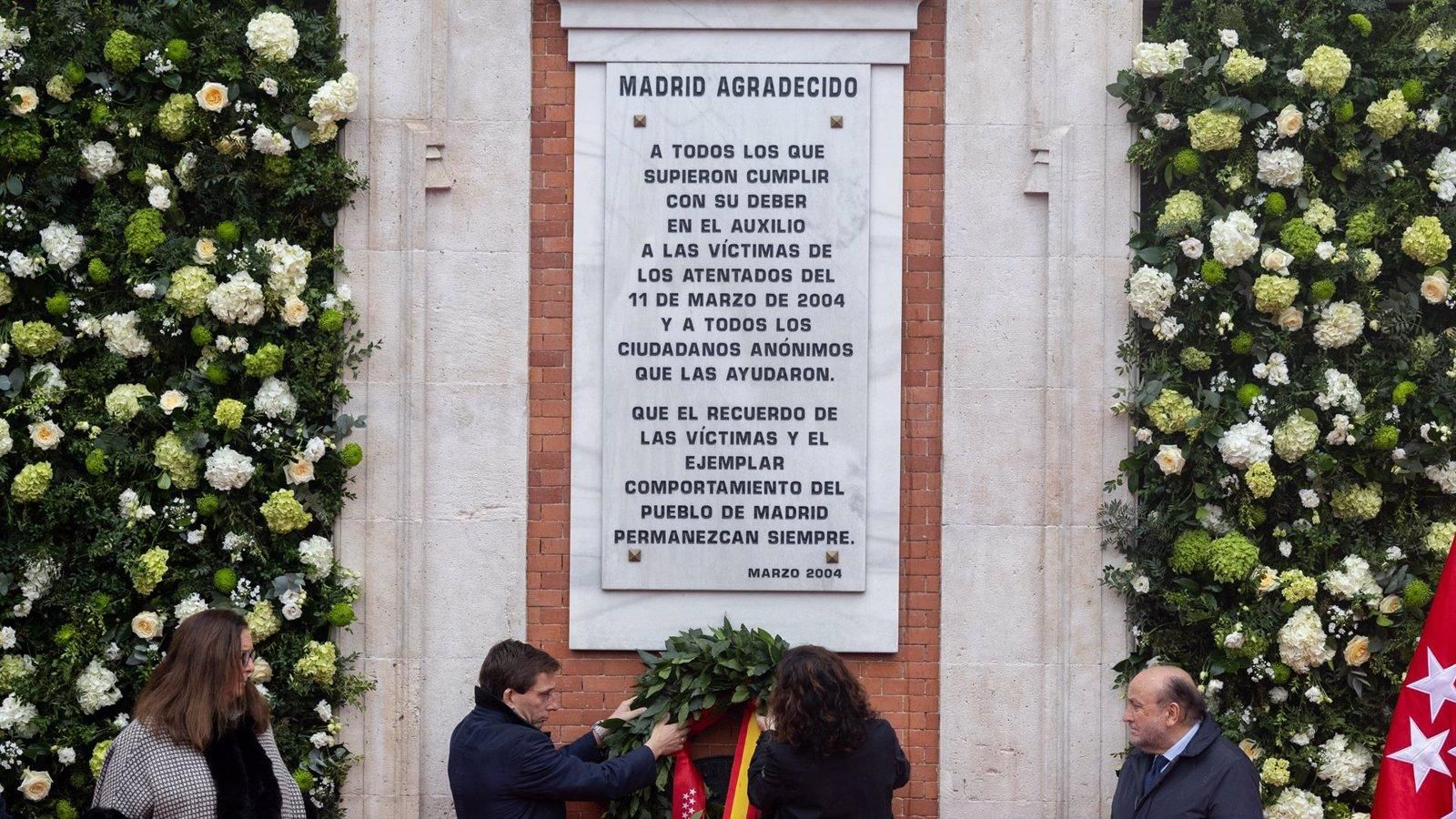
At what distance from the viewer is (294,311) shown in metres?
6.36

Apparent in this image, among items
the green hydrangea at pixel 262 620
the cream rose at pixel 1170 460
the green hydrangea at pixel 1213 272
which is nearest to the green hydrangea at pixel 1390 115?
the green hydrangea at pixel 1213 272

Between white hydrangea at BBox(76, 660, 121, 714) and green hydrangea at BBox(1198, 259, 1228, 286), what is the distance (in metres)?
5.02

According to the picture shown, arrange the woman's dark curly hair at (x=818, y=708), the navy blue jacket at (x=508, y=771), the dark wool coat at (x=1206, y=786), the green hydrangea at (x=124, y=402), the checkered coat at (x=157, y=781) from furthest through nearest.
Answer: the green hydrangea at (x=124, y=402), the navy blue jacket at (x=508, y=771), the woman's dark curly hair at (x=818, y=708), the dark wool coat at (x=1206, y=786), the checkered coat at (x=157, y=781)

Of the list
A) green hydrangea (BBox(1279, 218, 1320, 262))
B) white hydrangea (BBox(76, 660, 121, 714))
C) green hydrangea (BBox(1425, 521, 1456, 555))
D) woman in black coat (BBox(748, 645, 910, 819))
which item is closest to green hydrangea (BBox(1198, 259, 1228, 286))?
green hydrangea (BBox(1279, 218, 1320, 262))

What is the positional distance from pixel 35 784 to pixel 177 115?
2.95 m

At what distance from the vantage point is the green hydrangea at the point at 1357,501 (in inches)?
249

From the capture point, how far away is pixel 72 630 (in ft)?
20.8

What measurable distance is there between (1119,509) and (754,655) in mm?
1738

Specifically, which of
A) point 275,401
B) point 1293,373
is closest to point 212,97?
point 275,401

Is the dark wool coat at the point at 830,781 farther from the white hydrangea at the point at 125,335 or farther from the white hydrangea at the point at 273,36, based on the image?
the white hydrangea at the point at 273,36

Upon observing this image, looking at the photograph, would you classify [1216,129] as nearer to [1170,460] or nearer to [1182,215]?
[1182,215]

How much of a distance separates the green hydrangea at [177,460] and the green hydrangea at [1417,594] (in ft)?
17.2

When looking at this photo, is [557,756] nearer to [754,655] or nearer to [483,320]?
[754,655]

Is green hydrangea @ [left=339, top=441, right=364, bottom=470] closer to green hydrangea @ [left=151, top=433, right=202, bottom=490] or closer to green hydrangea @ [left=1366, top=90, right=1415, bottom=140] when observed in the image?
green hydrangea @ [left=151, top=433, right=202, bottom=490]
